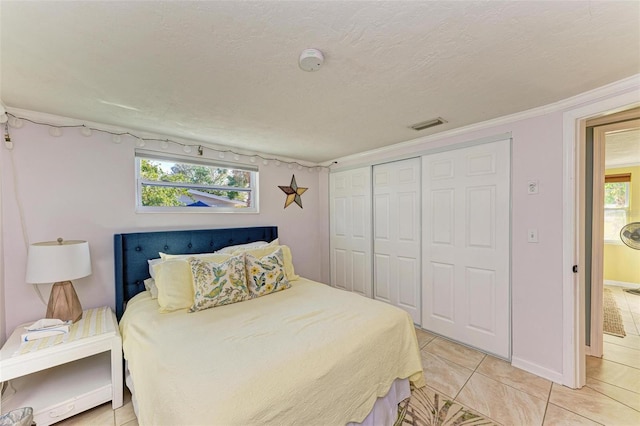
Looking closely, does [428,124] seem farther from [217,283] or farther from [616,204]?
[616,204]

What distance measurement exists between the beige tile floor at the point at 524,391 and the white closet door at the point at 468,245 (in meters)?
0.28

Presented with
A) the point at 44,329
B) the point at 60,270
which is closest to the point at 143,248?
the point at 60,270

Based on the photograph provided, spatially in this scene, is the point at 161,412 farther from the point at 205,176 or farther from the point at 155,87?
the point at 205,176

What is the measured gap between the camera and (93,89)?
1.65 meters

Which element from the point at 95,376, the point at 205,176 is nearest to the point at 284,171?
the point at 205,176

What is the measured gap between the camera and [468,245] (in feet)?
8.27

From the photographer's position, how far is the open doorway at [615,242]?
2.33 metres

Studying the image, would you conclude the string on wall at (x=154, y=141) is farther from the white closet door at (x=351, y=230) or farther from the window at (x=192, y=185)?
the white closet door at (x=351, y=230)

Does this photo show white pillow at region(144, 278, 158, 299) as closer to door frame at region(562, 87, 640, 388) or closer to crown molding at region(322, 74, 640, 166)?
crown molding at region(322, 74, 640, 166)

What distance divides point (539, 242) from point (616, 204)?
14.2 feet

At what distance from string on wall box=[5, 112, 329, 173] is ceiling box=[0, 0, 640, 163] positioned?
0.12 metres

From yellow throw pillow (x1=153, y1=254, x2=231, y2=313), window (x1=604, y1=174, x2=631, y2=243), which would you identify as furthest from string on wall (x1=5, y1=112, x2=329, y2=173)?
window (x1=604, y1=174, x2=631, y2=243)

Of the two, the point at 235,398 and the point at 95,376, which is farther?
the point at 95,376

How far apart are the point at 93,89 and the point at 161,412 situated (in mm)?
1904
